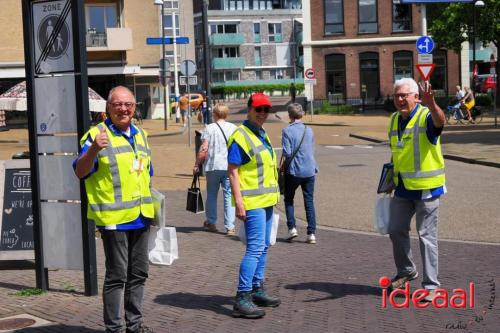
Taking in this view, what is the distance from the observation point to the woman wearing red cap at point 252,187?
21.5ft

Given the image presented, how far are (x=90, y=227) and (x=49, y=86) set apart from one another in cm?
134

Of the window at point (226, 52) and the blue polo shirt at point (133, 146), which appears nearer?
the blue polo shirt at point (133, 146)

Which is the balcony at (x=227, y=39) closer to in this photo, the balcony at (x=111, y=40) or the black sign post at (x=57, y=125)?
the balcony at (x=111, y=40)

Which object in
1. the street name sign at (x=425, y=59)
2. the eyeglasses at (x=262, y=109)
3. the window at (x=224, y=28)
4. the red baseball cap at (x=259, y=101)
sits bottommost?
the eyeglasses at (x=262, y=109)

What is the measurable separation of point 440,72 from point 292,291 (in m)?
50.3

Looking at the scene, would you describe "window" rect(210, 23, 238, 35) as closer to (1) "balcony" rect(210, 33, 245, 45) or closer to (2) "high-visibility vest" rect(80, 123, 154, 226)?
(1) "balcony" rect(210, 33, 245, 45)

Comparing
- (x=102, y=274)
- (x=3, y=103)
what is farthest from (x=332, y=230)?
(x=3, y=103)

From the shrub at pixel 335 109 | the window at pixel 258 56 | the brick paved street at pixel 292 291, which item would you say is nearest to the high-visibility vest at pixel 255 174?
the brick paved street at pixel 292 291

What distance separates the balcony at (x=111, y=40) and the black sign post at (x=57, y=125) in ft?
139

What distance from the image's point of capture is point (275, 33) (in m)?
103

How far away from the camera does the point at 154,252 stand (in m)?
6.24

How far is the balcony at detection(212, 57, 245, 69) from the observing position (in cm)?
9900

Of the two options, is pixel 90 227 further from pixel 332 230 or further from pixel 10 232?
pixel 332 230

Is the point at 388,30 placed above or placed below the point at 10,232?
above
